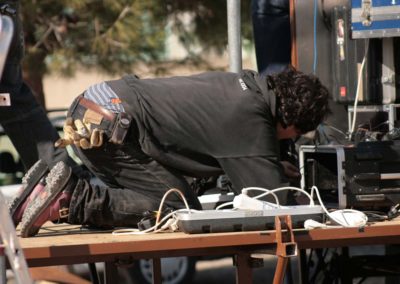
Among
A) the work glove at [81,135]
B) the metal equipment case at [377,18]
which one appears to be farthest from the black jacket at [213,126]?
the metal equipment case at [377,18]

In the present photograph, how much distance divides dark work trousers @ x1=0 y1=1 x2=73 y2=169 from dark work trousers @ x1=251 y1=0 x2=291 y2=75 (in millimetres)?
1572

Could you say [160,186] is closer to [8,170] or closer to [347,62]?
[347,62]

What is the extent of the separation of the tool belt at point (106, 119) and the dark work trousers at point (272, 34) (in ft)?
5.63

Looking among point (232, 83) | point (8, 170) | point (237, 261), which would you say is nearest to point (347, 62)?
point (232, 83)

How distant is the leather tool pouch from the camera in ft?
14.7

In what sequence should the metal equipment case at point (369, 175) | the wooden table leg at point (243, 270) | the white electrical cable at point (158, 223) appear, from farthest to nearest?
the metal equipment case at point (369, 175) < the white electrical cable at point (158, 223) < the wooden table leg at point (243, 270)

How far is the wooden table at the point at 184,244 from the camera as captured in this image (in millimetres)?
3713

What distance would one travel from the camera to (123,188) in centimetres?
469

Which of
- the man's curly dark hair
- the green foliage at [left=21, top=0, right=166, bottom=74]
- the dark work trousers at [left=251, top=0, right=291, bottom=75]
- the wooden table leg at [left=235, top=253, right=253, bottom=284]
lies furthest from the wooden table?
the green foliage at [left=21, top=0, right=166, bottom=74]

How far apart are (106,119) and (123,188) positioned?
36 centimetres

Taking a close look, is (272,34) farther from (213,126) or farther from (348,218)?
(348,218)

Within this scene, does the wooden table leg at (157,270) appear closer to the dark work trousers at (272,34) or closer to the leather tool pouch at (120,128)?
the leather tool pouch at (120,128)

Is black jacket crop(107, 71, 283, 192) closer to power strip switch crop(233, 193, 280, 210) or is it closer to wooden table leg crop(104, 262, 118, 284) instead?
power strip switch crop(233, 193, 280, 210)

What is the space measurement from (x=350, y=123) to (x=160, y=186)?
53.7 inches
